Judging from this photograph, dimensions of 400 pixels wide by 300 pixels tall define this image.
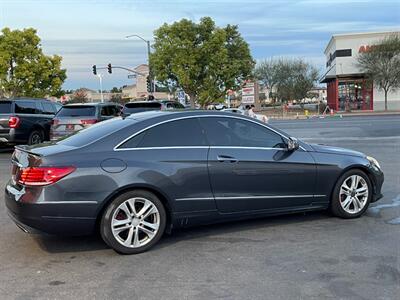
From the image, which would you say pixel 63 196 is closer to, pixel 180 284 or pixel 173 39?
pixel 180 284

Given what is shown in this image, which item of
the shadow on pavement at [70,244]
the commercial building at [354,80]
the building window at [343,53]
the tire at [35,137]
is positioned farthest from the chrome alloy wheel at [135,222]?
the building window at [343,53]

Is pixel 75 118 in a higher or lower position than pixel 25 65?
lower

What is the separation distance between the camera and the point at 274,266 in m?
4.67

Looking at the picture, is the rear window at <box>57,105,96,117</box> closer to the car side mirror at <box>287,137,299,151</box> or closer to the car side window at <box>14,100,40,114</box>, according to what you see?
the car side window at <box>14,100,40,114</box>

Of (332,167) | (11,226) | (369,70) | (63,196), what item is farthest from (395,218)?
(369,70)

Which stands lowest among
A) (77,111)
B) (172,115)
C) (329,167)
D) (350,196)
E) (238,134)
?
(350,196)

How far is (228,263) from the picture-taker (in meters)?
4.76

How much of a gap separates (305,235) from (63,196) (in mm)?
2745

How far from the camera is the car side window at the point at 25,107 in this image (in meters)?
14.4

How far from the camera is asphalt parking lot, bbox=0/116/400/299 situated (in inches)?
163

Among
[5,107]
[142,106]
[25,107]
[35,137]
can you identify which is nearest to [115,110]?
[142,106]

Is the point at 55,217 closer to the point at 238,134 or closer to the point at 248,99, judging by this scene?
the point at 238,134

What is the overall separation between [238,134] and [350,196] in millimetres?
1758

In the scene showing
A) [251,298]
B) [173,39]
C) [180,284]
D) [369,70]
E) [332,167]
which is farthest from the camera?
[369,70]
